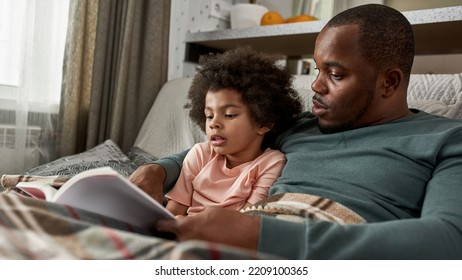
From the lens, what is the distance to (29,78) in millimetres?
1888

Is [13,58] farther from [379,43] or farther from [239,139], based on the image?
[379,43]

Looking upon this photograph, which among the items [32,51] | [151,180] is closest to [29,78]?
[32,51]

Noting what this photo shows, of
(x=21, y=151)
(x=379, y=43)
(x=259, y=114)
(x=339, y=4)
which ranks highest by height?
(x=339, y=4)

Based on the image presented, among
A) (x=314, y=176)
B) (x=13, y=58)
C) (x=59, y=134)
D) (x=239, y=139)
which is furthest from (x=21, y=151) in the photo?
(x=314, y=176)

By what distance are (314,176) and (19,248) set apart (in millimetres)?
621

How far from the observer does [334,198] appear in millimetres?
884

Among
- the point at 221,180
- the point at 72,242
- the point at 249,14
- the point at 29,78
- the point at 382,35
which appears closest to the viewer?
the point at 72,242

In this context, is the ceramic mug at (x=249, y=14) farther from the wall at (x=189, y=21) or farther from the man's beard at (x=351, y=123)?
the man's beard at (x=351, y=123)

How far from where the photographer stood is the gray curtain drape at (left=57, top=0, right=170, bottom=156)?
200 centimetres

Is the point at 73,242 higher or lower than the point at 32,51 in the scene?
lower

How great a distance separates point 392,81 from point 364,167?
10.6 inches

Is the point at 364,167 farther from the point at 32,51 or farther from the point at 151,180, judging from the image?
the point at 32,51

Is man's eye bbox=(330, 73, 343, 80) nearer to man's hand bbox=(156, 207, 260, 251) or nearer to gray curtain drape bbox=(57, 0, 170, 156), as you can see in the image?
man's hand bbox=(156, 207, 260, 251)
